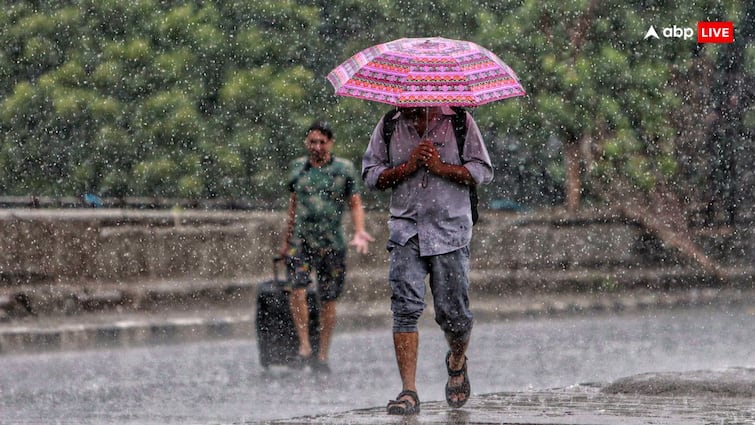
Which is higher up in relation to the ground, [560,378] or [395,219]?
[395,219]

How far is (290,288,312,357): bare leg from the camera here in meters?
11.0

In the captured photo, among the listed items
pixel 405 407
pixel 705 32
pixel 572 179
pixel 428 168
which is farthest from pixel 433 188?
pixel 572 179

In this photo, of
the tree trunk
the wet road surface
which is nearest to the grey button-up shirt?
the wet road surface

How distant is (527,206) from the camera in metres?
34.1

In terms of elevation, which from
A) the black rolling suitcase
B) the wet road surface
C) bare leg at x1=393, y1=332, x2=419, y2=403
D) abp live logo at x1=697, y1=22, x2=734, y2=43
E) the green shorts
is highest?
abp live logo at x1=697, y1=22, x2=734, y2=43

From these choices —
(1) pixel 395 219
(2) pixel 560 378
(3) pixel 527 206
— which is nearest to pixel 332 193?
(2) pixel 560 378

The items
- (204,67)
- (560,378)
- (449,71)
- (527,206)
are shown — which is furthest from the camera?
(527,206)

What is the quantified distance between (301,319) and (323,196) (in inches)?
33.3

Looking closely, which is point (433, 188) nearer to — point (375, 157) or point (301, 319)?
point (375, 157)

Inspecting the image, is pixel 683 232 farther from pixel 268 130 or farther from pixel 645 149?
pixel 268 130

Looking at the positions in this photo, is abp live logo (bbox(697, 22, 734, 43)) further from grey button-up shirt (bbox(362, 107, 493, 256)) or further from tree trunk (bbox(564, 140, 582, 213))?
grey button-up shirt (bbox(362, 107, 493, 256))

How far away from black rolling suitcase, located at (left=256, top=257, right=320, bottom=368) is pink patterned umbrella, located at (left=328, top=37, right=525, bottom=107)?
3609 mm

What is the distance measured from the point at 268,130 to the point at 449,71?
1920cm

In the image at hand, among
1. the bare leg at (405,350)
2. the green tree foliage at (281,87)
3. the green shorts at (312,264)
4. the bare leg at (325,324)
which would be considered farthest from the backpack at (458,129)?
the green tree foliage at (281,87)
